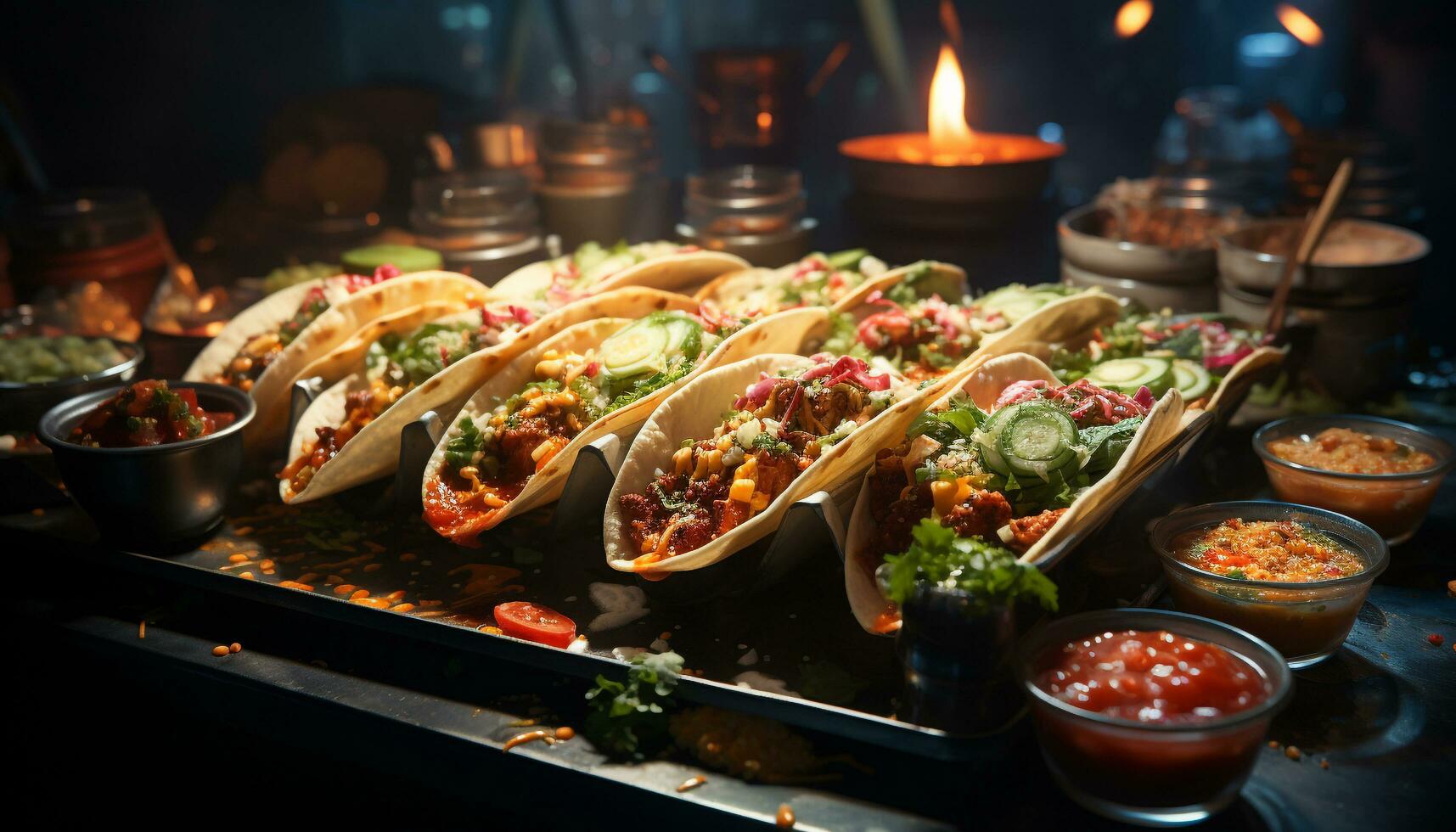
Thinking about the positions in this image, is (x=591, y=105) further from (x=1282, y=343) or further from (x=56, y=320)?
(x=1282, y=343)

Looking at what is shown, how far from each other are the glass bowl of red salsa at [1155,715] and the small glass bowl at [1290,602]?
292 millimetres

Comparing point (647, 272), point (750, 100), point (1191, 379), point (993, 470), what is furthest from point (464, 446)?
point (750, 100)

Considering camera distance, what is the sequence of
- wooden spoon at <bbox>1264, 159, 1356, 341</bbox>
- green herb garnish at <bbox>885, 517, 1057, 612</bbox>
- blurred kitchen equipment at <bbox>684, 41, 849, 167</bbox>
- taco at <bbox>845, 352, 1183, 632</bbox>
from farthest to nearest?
blurred kitchen equipment at <bbox>684, 41, 849, 167</bbox>
wooden spoon at <bbox>1264, 159, 1356, 341</bbox>
taco at <bbox>845, 352, 1183, 632</bbox>
green herb garnish at <bbox>885, 517, 1057, 612</bbox>

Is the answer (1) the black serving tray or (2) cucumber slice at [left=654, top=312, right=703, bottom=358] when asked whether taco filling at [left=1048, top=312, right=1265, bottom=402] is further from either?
(2) cucumber slice at [left=654, top=312, right=703, bottom=358]

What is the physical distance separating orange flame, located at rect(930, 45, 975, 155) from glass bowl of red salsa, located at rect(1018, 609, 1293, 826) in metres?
3.73

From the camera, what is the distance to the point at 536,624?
2924 mm

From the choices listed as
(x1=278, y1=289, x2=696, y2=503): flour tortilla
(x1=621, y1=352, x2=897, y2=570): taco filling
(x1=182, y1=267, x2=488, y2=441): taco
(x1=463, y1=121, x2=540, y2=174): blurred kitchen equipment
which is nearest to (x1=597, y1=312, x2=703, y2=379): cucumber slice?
(x1=278, y1=289, x2=696, y2=503): flour tortilla

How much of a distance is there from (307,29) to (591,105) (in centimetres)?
262

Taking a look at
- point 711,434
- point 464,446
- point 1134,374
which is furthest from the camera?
point 1134,374

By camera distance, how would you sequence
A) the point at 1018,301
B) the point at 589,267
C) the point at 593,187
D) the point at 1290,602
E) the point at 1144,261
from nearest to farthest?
1. the point at 1290,602
2. the point at 1018,301
3. the point at 1144,261
4. the point at 589,267
5. the point at 593,187

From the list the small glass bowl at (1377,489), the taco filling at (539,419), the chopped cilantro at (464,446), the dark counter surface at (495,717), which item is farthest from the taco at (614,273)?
the small glass bowl at (1377,489)

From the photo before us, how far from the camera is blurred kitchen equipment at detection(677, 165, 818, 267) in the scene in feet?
17.8

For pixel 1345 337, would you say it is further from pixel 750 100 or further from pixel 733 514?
pixel 750 100

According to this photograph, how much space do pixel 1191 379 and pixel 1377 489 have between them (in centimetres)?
77
